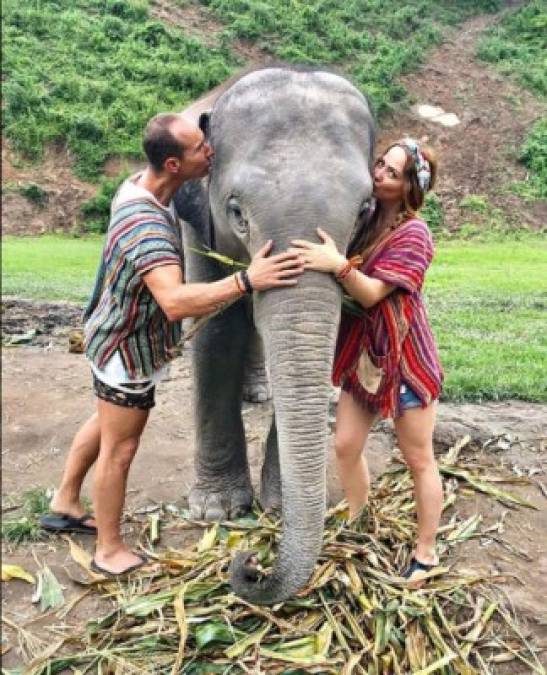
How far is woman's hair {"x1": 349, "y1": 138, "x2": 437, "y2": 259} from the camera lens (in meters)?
2.96

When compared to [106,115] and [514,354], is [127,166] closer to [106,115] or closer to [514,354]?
[106,115]

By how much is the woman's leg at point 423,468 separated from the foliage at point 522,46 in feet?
12.9

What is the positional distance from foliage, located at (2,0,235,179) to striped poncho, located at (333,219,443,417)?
13817 mm

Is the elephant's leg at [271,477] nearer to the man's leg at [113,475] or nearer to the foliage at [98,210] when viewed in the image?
the man's leg at [113,475]

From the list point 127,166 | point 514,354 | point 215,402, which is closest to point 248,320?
point 215,402

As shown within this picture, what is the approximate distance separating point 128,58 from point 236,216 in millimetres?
16168

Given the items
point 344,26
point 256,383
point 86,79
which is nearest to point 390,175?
point 256,383

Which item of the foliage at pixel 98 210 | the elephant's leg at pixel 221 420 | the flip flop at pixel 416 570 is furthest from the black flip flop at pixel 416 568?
the foliage at pixel 98 210

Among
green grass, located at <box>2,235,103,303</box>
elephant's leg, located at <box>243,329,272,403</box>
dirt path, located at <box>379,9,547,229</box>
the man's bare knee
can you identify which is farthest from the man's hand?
dirt path, located at <box>379,9,547,229</box>

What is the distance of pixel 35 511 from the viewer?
3.98m

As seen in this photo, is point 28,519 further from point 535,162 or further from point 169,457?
point 535,162

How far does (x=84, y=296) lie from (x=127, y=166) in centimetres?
952

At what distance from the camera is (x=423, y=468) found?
3.23m

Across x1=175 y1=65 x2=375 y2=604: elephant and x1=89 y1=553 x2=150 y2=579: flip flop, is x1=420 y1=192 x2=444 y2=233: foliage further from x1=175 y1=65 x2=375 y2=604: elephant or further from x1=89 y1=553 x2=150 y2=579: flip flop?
x1=89 y1=553 x2=150 y2=579: flip flop
